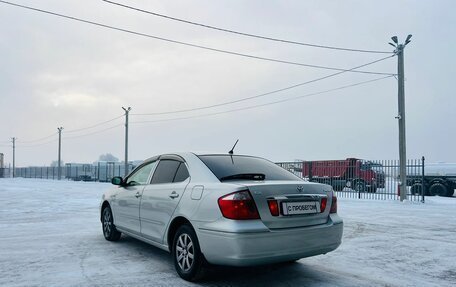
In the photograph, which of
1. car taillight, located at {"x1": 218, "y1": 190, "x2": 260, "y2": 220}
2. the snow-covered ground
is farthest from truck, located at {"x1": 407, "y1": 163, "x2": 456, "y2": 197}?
car taillight, located at {"x1": 218, "y1": 190, "x2": 260, "y2": 220}

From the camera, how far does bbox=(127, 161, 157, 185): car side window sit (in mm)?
5801

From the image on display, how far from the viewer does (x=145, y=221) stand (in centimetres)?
541

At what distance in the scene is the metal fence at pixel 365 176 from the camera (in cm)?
1903

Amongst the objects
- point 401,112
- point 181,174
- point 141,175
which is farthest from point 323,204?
point 401,112

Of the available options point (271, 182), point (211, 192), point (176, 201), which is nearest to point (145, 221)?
point (176, 201)

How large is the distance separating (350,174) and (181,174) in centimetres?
1851

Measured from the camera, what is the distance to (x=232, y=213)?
13.0 feet

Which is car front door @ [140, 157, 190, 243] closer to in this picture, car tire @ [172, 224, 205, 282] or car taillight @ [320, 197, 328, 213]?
Answer: car tire @ [172, 224, 205, 282]

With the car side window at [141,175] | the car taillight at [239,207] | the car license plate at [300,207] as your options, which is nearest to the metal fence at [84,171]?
the car side window at [141,175]

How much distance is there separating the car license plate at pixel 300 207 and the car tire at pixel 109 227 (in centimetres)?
366

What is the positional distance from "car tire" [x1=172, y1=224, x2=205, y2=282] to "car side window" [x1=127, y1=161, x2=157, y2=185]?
141cm

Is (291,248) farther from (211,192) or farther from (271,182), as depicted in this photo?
(211,192)

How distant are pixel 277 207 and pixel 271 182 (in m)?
0.36

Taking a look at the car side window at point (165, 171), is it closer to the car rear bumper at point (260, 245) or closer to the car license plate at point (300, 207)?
the car rear bumper at point (260, 245)
